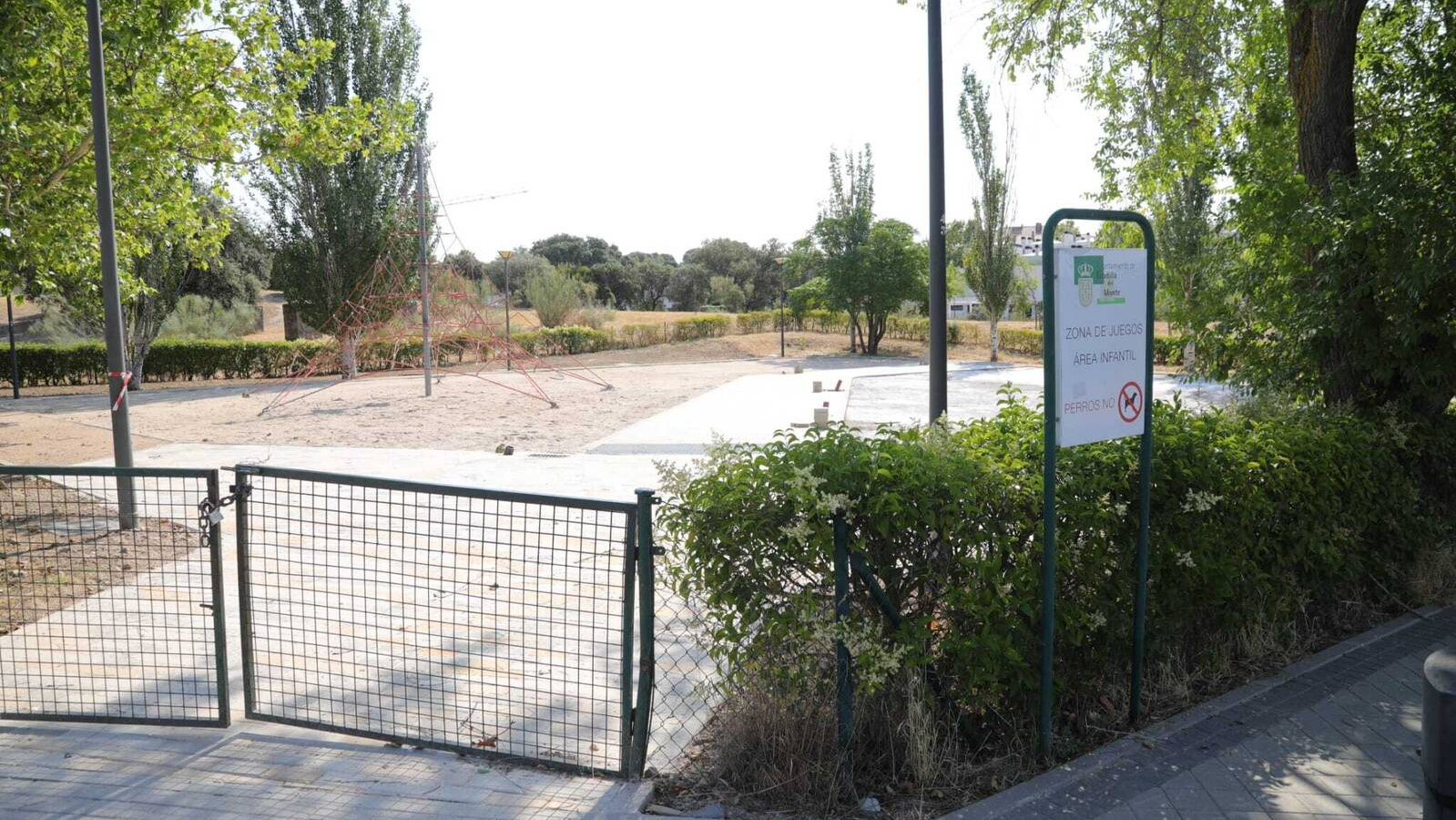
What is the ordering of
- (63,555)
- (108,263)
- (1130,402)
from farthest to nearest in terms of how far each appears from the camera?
(108,263) < (63,555) < (1130,402)

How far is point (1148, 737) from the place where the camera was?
3848 mm

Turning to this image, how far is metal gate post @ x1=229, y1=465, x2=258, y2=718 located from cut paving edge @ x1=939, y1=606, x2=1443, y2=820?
299 cm

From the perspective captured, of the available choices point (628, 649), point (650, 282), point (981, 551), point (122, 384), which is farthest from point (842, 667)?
point (650, 282)

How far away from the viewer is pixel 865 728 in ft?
11.7

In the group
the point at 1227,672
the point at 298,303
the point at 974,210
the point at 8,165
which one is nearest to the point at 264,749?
the point at 1227,672

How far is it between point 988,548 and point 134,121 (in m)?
9.93

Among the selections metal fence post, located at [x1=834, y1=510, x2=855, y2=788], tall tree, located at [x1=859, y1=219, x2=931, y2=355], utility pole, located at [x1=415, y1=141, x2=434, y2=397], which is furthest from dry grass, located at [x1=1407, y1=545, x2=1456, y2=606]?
tall tree, located at [x1=859, y1=219, x2=931, y2=355]

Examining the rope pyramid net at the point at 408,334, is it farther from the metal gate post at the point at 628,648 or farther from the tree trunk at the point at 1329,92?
the metal gate post at the point at 628,648

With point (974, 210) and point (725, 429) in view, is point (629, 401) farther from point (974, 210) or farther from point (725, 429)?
point (974, 210)

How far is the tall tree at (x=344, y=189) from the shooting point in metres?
29.4

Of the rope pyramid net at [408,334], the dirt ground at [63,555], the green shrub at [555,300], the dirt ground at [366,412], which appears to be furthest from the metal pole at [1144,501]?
the green shrub at [555,300]

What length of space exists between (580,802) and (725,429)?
1306cm

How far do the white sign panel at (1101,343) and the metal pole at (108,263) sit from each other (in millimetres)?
8159

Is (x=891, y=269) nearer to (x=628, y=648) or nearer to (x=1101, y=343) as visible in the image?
(x=1101, y=343)
